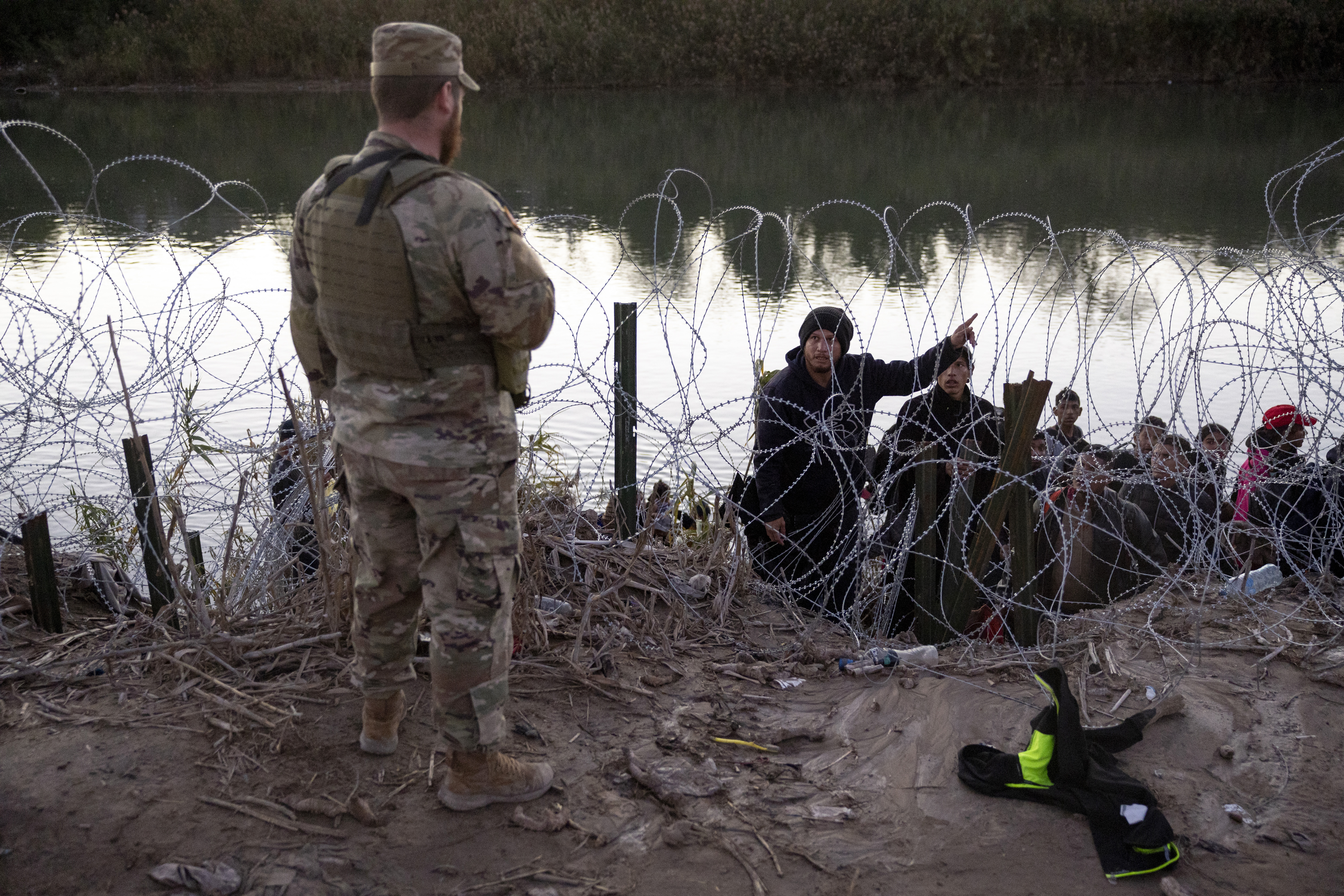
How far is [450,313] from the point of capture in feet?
7.21

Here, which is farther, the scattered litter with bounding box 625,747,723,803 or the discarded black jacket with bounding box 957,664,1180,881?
the scattered litter with bounding box 625,747,723,803

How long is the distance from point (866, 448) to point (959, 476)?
0.62m

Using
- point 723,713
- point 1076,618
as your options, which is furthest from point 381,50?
point 1076,618

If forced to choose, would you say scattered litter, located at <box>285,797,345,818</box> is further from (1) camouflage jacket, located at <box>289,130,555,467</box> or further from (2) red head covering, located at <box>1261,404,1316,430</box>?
(2) red head covering, located at <box>1261,404,1316,430</box>

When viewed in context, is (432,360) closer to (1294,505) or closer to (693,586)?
(693,586)

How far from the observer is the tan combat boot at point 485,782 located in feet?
7.98

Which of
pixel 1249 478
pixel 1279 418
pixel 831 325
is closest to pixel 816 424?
pixel 831 325

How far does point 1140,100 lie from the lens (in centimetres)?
2241

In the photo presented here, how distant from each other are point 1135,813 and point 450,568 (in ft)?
5.22

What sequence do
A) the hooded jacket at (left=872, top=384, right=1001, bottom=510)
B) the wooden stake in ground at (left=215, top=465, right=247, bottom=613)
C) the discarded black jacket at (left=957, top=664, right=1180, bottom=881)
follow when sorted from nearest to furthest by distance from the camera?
the discarded black jacket at (left=957, top=664, right=1180, bottom=881), the wooden stake in ground at (left=215, top=465, right=247, bottom=613), the hooded jacket at (left=872, top=384, right=1001, bottom=510)

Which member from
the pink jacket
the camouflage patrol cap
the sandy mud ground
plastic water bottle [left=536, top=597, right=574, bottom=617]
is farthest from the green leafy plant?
the pink jacket

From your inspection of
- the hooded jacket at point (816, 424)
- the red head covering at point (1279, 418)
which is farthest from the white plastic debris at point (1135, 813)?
the red head covering at point (1279, 418)

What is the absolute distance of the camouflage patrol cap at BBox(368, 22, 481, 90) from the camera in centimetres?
210

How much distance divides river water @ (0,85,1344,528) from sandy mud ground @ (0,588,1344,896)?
2.52 feet
